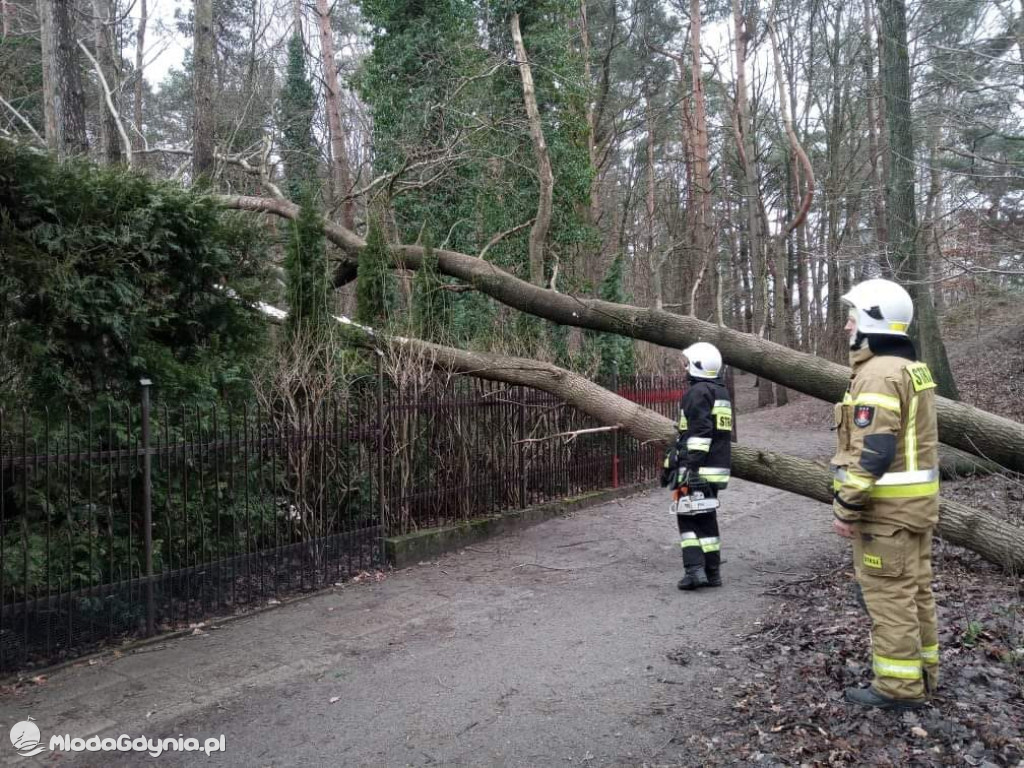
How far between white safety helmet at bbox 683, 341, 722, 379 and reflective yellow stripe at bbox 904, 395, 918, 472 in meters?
2.49

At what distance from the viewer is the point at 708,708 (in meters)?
4.02

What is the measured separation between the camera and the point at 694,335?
8609 millimetres

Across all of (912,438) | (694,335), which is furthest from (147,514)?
(694,335)

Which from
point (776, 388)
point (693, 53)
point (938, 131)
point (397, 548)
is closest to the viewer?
point (397, 548)

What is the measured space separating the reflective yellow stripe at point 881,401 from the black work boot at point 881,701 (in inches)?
56.4

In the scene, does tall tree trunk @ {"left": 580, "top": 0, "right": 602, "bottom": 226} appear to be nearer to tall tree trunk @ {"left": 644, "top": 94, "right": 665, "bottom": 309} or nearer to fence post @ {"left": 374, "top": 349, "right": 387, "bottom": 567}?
tall tree trunk @ {"left": 644, "top": 94, "right": 665, "bottom": 309}

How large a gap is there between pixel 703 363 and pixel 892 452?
261 centimetres

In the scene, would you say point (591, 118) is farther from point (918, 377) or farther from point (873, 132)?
point (918, 377)

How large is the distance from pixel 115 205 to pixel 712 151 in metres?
24.4

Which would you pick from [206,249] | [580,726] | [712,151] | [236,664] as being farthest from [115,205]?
[712,151]

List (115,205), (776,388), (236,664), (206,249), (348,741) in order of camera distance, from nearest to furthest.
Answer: (348,741) → (236,664) → (115,205) → (206,249) → (776,388)

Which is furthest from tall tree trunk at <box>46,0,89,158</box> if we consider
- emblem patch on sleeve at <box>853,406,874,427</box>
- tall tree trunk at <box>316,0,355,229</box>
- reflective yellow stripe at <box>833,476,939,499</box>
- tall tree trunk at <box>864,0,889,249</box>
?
tall tree trunk at <box>864,0,889,249</box>

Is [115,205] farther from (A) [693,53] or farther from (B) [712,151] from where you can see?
(B) [712,151]

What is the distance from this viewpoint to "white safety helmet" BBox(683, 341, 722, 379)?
632 centimetres
